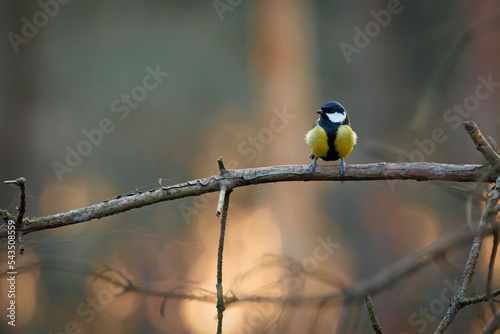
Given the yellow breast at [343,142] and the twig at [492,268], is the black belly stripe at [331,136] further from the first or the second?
the twig at [492,268]

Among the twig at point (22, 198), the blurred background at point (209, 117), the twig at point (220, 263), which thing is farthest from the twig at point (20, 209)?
the blurred background at point (209, 117)

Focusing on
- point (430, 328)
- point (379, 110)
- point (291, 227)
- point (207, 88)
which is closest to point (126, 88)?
point (207, 88)

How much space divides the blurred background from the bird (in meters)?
3.47

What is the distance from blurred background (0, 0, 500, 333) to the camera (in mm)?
7062

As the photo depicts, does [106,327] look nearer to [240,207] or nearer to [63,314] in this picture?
[63,314]

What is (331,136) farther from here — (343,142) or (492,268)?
(492,268)

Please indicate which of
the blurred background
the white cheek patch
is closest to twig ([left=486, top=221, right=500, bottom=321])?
the white cheek patch

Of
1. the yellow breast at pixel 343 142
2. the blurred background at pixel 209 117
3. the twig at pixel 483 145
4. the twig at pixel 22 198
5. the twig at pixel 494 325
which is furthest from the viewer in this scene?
the blurred background at pixel 209 117

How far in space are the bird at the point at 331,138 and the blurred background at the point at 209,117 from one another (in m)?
3.47

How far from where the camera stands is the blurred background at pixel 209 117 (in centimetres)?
706

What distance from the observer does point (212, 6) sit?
11062 millimetres

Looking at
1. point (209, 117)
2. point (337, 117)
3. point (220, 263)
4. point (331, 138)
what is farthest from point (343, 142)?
point (209, 117)

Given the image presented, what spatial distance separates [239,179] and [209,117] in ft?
25.3

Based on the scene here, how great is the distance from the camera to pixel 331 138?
2.68m
